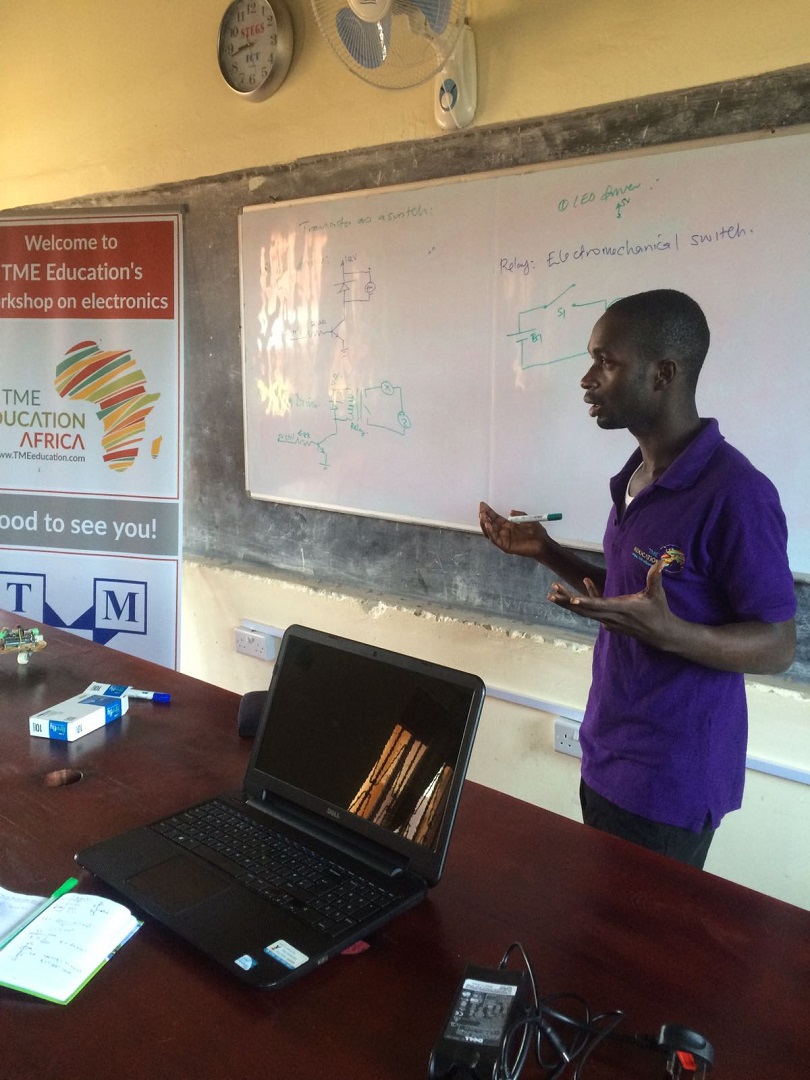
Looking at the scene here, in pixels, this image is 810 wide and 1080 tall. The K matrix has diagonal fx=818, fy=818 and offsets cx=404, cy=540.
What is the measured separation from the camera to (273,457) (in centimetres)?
294

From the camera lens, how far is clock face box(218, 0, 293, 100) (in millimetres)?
2641

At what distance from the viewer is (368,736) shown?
1.11 metres

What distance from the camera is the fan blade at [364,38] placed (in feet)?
6.87

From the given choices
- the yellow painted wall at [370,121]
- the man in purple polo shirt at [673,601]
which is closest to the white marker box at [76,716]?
the man in purple polo shirt at [673,601]

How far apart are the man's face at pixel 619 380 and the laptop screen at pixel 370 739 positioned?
0.70 m

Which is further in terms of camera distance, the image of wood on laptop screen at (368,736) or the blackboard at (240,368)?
the blackboard at (240,368)

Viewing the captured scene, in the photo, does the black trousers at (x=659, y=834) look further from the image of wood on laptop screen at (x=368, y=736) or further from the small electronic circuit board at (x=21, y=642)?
the small electronic circuit board at (x=21, y=642)

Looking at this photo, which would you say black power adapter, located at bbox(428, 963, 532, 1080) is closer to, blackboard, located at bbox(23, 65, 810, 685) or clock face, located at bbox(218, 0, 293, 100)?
blackboard, located at bbox(23, 65, 810, 685)

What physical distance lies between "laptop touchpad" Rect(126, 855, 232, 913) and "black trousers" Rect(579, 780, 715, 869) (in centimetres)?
68

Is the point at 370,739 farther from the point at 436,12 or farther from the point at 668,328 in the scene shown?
the point at 436,12

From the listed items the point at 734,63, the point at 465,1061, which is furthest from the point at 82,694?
the point at 734,63

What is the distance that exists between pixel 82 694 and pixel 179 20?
101 inches

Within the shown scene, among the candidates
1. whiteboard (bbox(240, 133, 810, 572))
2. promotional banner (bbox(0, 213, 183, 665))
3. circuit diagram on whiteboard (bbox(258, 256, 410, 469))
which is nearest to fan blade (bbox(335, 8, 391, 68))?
whiteboard (bbox(240, 133, 810, 572))

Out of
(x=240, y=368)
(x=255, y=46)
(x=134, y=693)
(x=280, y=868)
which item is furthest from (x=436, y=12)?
(x=280, y=868)
